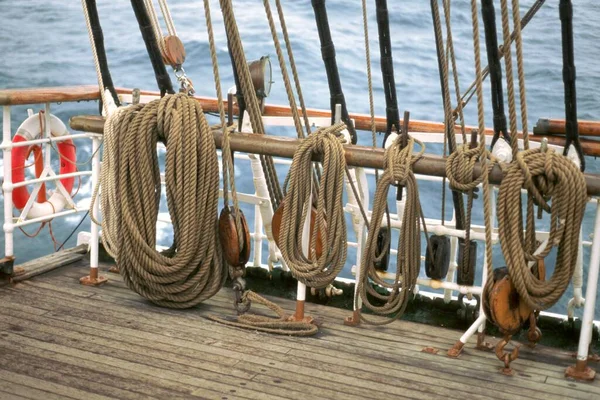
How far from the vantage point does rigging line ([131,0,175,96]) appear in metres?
3.64

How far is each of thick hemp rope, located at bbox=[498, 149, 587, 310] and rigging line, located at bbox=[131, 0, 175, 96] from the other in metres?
1.54

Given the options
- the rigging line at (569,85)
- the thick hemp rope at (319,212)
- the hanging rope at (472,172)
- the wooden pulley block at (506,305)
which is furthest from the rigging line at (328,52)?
the wooden pulley block at (506,305)

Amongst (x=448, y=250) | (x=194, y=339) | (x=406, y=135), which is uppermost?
(x=406, y=135)

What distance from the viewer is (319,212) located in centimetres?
333

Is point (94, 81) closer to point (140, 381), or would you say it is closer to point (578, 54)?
point (578, 54)

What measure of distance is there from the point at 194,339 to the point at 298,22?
11.4 m

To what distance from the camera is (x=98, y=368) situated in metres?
2.91

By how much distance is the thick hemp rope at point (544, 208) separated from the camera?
287 cm

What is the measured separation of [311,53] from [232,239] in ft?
32.5

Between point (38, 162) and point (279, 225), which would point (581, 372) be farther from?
point (38, 162)

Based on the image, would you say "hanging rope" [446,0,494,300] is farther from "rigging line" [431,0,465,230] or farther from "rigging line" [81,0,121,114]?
"rigging line" [81,0,121,114]

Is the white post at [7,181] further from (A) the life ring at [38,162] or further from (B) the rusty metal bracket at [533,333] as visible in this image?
(B) the rusty metal bracket at [533,333]

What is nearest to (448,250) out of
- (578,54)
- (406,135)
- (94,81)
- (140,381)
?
(406,135)

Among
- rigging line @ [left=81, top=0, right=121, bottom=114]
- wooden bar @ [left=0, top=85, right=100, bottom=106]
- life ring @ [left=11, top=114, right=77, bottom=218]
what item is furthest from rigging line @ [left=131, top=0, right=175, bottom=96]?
life ring @ [left=11, top=114, right=77, bottom=218]
